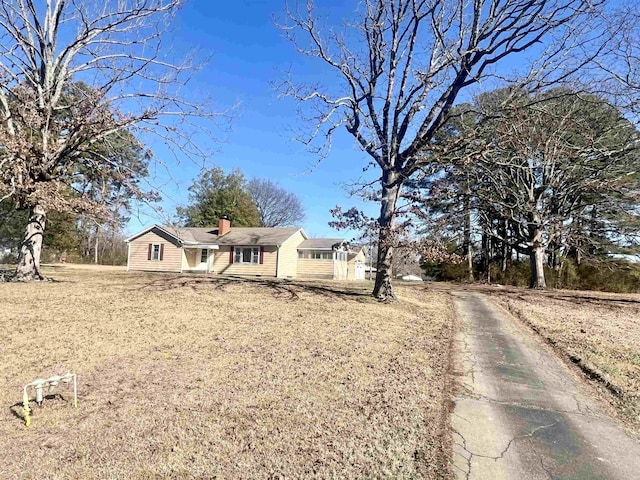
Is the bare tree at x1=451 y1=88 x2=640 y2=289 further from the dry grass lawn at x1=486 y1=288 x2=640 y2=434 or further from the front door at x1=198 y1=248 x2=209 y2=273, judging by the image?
the front door at x1=198 y1=248 x2=209 y2=273

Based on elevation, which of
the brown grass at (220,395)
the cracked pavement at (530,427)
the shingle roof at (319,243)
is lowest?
the cracked pavement at (530,427)

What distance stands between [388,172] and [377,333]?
Result: 633 centimetres

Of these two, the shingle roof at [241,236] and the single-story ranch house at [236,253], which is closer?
the single-story ranch house at [236,253]

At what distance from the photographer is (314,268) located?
30156 mm

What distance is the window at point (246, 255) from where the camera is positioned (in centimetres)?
2831

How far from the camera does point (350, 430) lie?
3492 millimetres

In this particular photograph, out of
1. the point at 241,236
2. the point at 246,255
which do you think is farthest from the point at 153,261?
the point at 246,255

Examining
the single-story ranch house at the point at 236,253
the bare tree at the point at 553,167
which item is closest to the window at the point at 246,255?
the single-story ranch house at the point at 236,253

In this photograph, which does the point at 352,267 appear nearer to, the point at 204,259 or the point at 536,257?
the point at 204,259

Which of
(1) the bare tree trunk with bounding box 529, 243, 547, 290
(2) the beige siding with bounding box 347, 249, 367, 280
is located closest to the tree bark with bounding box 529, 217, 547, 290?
(1) the bare tree trunk with bounding box 529, 243, 547, 290

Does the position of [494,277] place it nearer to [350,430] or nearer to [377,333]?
[377,333]

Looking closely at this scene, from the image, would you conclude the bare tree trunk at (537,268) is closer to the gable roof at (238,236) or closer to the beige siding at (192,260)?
the gable roof at (238,236)

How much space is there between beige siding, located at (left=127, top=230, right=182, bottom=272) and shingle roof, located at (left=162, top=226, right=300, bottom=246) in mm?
1137

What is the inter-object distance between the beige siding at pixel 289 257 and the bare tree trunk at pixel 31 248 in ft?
52.5
